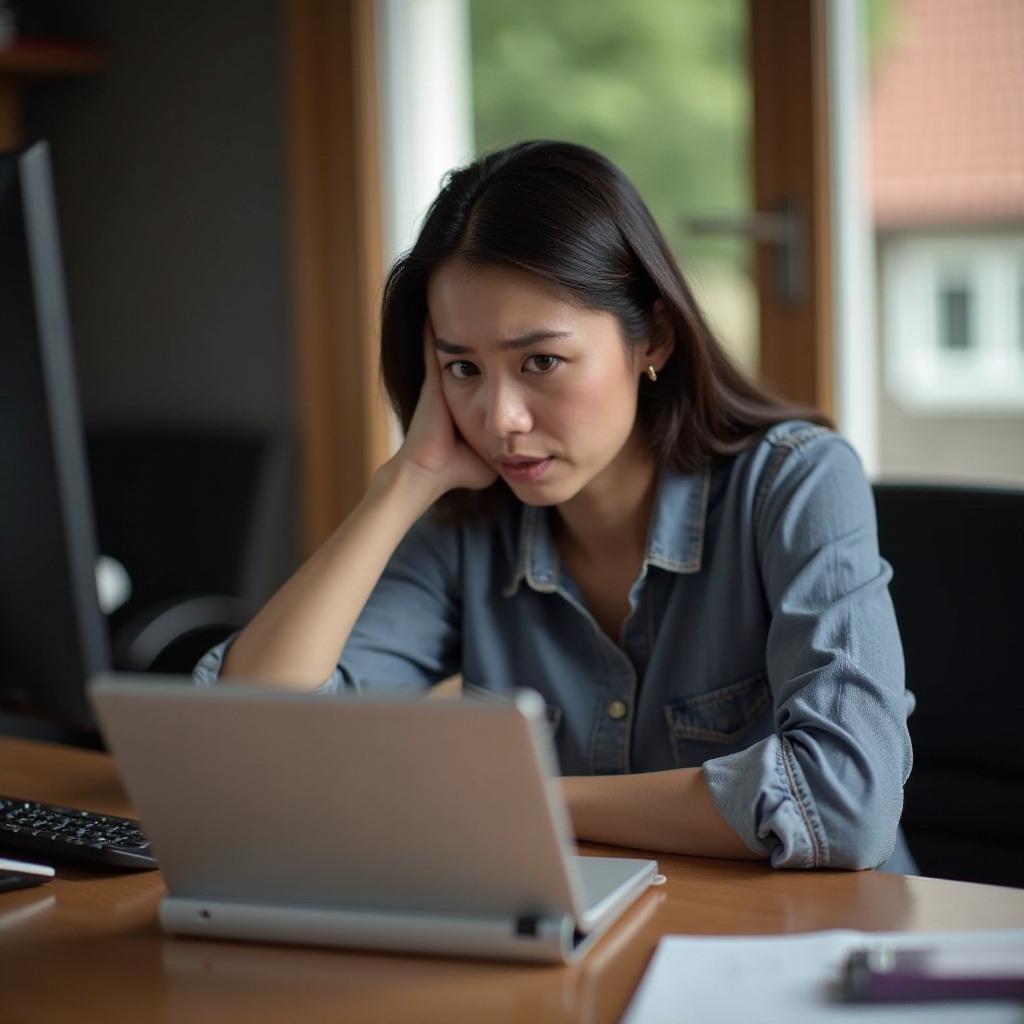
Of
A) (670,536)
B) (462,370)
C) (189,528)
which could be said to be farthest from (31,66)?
(670,536)

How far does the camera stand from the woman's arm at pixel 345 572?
1310 mm

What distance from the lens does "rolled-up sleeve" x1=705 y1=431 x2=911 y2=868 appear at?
3.35ft

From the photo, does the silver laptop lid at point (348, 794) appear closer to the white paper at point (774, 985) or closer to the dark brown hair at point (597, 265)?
the white paper at point (774, 985)

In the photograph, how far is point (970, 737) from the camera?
1.30 meters

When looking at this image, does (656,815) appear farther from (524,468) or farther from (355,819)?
(524,468)

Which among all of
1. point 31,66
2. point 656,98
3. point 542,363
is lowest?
point 542,363

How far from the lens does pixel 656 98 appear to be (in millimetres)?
2443

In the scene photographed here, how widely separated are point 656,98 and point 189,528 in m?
1.23

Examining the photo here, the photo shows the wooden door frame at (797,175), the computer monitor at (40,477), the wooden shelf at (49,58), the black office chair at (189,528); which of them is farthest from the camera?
the wooden shelf at (49,58)

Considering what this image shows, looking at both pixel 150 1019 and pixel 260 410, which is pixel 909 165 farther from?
pixel 150 1019

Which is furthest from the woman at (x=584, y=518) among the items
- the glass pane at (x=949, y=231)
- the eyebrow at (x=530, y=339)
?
the glass pane at (x=949, y=231)

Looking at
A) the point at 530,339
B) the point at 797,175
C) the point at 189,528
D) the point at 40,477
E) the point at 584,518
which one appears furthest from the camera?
the point at 189,528

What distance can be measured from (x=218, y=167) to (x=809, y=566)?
2138 mm

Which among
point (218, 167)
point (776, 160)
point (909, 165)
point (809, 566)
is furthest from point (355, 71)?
point (809, 566)
